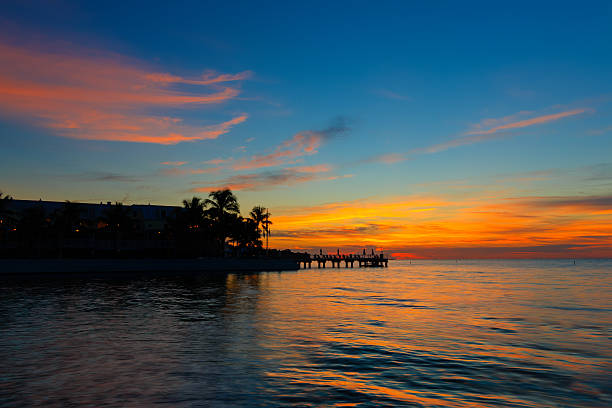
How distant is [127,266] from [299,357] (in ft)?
213

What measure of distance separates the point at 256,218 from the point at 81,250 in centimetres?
5145

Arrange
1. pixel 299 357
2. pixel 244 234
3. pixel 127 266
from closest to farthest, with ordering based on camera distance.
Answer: pixel 299 357 < pixel 127 266 < pixel 244 234

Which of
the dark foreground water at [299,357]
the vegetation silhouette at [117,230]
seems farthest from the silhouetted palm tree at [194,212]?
the dark foreground water at [299,357]

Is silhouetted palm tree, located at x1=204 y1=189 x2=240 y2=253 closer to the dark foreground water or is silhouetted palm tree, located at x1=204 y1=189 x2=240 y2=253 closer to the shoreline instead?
the shoreline

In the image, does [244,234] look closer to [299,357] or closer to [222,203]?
[222,203]

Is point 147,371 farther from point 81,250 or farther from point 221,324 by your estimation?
point 81,250

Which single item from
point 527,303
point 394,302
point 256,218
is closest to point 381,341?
point 394,302

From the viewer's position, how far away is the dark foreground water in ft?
36.1

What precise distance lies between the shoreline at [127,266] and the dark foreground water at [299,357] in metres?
37.2

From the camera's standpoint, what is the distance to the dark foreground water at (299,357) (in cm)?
1099

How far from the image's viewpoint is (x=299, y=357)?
15.4 meters

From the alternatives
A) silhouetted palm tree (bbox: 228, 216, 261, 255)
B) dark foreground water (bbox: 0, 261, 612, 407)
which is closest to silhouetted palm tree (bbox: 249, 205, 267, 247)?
silhouetted palm tree (bbox: 228, 216, 261, 255)

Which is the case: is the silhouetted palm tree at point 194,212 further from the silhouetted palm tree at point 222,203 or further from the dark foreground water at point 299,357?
the dark foreground water at point 299,357

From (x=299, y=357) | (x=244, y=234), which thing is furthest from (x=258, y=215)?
(x=299, y=357)
